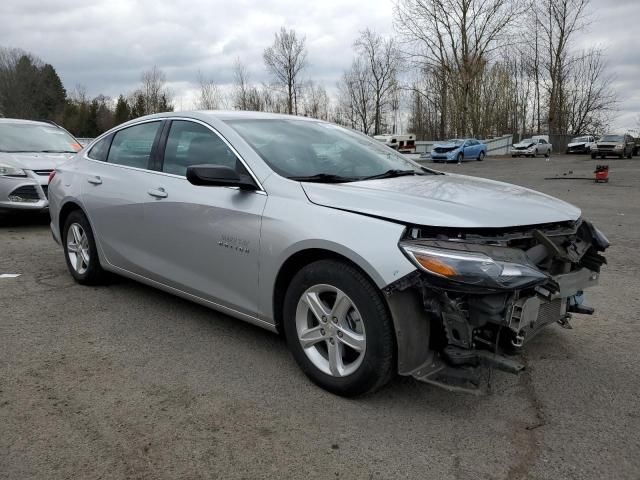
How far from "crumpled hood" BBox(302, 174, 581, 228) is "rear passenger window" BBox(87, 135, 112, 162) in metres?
2.58

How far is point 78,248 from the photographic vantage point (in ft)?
16.8

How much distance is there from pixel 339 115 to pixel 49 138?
5709cm

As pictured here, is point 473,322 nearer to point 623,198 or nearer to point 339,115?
point 623,198

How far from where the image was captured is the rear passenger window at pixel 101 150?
16.2ft

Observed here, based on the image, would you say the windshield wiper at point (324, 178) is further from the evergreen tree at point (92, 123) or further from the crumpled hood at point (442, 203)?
the evergreen tree at point (92, 123)

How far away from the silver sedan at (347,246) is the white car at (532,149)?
41014mm

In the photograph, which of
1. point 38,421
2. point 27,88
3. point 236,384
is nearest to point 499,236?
point 236,384

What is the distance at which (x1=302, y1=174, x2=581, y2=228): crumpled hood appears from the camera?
8.93 ft

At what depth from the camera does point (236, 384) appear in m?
3.19

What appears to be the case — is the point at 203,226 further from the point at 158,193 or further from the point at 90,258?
the point at 90,258

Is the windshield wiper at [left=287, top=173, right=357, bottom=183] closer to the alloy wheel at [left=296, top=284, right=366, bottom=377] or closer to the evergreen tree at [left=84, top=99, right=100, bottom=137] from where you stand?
the alloy wheel at [left=296, top=284, right=366, bottom=377]

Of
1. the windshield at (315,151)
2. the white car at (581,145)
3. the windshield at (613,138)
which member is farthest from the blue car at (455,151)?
the windshield at (315,151)

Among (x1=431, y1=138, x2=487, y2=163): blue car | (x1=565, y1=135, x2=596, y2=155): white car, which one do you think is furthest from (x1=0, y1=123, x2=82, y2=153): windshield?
(x1=565, y1=135, x2=596, y2=155): white car

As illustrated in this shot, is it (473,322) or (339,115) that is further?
(339,115)
